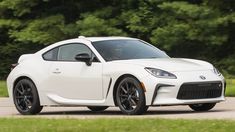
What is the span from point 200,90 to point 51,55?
10.1 ft

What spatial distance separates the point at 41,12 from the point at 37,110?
66.3 ft

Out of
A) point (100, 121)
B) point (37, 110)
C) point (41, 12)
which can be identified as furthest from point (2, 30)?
point (100, 121)

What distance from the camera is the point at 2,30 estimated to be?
116ft

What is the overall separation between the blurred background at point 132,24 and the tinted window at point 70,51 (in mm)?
15681

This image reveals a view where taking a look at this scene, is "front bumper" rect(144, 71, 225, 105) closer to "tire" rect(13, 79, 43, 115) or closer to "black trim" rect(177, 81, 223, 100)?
"black trim" rect(177, 81, 223, 100)

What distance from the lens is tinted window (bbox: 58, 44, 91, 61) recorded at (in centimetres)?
1446

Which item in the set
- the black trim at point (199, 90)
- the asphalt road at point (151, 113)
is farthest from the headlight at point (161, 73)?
the asphalt road at point (151, 113)

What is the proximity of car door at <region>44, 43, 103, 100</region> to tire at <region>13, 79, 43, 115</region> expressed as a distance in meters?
0.37

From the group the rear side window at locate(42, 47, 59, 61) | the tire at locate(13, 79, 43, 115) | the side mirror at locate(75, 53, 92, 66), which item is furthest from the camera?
the rear side window at locate(42, 47, 59, 61)

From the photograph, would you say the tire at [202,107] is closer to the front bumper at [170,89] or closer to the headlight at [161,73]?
the front bumper at [170,89]

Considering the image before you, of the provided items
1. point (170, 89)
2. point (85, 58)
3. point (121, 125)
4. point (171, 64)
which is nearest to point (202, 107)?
point (171, 64)

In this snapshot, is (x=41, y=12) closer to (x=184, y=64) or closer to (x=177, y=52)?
(x=177, y=52)

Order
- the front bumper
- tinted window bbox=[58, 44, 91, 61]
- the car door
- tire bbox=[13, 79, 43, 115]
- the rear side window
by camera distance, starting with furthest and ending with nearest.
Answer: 1. the rear side window
2. tire bbox=[13, 79, 43, 115]
3. tinted window bbox=[58, 44, 91, 61]
4. the car door
5. the front bumper

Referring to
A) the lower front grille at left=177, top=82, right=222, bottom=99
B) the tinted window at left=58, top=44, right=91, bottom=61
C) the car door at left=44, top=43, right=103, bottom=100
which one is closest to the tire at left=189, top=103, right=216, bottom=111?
the lower front grille at left=177, top=82, right=222, bottom=99
